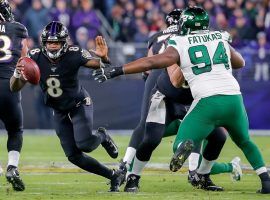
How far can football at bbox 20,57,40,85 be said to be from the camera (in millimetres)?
8680

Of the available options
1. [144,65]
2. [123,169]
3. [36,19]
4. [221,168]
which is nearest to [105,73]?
[144,65]

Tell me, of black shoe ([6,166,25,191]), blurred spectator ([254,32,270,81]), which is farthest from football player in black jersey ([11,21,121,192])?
blurred spectator ([254,32,270,81])

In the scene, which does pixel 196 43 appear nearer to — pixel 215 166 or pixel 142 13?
pixel 215 166

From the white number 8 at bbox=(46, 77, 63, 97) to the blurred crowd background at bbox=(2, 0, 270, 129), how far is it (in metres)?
8.19

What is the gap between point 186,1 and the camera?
19.6 metres

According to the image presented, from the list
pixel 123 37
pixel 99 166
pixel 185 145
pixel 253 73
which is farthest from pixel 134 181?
pixel 123 37

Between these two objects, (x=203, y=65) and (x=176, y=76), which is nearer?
(x=203, y=65)

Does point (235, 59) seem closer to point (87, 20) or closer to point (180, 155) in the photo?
point (180, 155)

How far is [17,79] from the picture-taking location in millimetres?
8922

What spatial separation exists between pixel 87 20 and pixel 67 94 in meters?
9.14

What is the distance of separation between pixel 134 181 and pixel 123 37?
9953mm

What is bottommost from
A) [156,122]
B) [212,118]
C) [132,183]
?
[132,183]

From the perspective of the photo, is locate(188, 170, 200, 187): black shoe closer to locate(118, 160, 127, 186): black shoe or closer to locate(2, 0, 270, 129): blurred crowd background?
locate(118, 160, 127, 186): black shoe

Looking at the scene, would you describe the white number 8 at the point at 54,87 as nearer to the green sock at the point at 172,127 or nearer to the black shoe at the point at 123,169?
the black shoe at the point at 123,169
